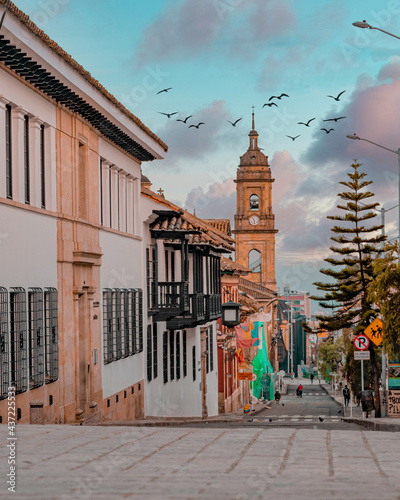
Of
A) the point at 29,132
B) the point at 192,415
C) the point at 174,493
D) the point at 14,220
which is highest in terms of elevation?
the point at 29,132

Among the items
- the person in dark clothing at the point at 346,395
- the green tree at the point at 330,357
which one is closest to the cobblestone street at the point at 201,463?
the person in dark clothing at the point at 346,395

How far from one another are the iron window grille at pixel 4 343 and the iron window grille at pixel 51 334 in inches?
106

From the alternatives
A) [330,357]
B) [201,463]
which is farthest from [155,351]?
[330,357]

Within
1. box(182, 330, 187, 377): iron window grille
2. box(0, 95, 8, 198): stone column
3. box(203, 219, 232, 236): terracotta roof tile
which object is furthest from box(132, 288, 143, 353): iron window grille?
box(203, 219, 232, 236): terracotta roof tile

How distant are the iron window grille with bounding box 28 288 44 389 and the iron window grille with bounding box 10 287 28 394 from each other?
455 millimetres

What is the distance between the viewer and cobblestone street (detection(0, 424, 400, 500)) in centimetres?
732

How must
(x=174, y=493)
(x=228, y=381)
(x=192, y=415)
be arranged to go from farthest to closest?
(x=228, y=381), (x=192, y=415), (x=174, y=493)

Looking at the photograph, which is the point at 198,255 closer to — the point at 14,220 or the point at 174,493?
the point at 14,220

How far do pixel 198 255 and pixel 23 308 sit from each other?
2124cm

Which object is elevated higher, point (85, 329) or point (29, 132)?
point (29, 132)

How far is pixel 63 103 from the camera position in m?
19.3

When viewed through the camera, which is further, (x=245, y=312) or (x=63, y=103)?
(x=245, y=312)

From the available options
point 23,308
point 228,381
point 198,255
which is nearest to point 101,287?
point 23,308

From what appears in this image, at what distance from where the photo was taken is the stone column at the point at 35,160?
17203mm
